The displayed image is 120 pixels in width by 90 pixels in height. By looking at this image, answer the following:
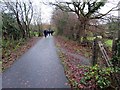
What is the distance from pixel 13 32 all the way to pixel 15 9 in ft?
10.9

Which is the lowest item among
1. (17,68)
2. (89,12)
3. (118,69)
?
(17,68)

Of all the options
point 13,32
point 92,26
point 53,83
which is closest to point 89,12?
point 92,26

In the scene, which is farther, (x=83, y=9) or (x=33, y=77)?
(x=83, y=9)

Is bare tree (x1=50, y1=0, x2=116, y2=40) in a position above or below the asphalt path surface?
above

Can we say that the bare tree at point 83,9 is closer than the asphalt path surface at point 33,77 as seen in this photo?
No

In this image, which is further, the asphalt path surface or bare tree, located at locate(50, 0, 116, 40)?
bare tree, located at locate(50, 0, 116, 40)

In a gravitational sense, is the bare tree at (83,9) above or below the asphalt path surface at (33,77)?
above

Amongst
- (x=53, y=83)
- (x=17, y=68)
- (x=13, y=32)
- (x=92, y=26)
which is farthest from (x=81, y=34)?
(x=53, y=83)

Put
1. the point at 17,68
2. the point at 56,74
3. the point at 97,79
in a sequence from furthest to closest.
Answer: the point at 17,68 → the point at 56,74 → the point at 97,79

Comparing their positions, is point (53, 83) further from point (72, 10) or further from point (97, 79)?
point (72, 10)

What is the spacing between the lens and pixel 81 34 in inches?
1016

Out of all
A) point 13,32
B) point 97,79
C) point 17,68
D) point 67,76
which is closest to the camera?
point 97,79

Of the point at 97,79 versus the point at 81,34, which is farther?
the point at 81,34

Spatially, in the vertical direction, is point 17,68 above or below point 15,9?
below
